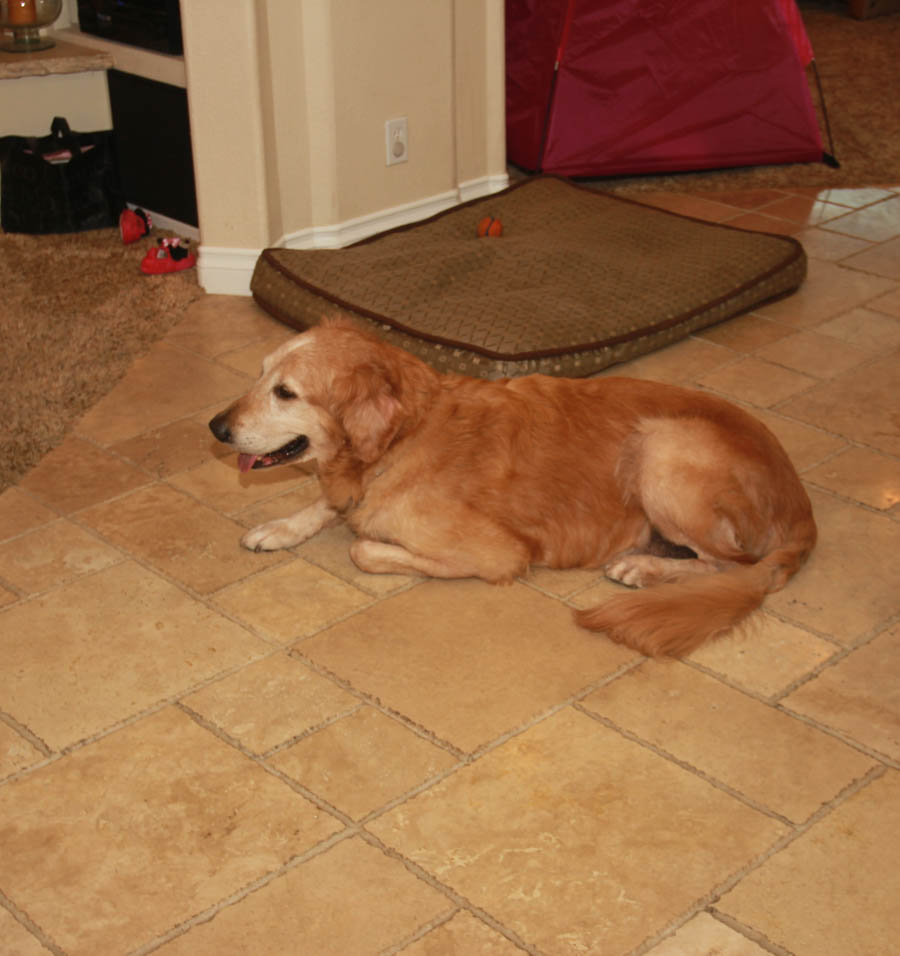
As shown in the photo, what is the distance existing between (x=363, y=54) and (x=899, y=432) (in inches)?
94.5

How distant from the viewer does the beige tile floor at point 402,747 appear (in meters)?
2.01

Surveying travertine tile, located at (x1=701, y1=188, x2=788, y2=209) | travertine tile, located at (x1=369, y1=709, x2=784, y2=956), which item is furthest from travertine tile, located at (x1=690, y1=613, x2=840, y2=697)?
travertine tile, located at (x1=701, y1=188, x2=788, y2=209)

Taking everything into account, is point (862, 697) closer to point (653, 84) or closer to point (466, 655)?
point (466, 655)

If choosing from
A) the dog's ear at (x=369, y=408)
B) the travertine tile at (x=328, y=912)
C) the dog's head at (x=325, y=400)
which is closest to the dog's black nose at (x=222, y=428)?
the dog's head at (x=325, y=400)

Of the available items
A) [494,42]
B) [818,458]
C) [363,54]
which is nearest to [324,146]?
[363,54]

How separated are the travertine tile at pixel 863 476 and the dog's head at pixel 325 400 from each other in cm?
126

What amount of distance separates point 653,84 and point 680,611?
3745mm

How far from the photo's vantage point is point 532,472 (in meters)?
2.78

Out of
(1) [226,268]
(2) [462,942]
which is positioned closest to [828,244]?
(1) [226,268]

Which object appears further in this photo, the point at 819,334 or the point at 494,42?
the point at 494,42

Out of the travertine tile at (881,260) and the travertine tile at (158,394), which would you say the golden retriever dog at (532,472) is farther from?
the travertine tile at (881,260)

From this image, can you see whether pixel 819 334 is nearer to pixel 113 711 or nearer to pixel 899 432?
pixel 899 432

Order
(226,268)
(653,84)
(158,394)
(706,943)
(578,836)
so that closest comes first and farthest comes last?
(706,943)
(578,836)
(158,394)
(226,268)
(653,84)

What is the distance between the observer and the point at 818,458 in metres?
3.42
